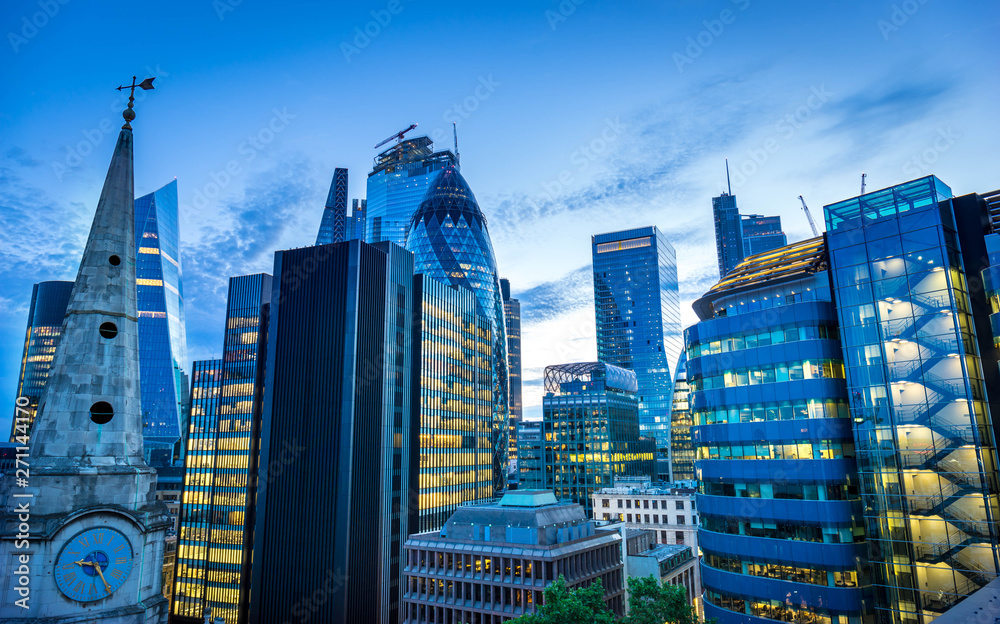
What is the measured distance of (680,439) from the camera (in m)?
176

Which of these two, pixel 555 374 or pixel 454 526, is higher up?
pixel 555 374

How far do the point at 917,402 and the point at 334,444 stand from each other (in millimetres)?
74392

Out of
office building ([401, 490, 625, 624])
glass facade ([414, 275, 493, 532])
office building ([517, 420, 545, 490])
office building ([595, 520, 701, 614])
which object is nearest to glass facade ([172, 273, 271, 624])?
glass facade ([414, 275, 493, 532])

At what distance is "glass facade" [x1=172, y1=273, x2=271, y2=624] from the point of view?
107 metres

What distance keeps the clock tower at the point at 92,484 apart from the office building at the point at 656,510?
10987 centimetres

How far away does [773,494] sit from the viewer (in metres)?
53.8

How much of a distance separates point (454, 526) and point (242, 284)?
71.3 metres

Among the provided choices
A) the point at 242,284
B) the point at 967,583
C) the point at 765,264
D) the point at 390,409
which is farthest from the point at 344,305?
the point at 967,583

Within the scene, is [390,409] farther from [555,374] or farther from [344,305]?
[555,374]

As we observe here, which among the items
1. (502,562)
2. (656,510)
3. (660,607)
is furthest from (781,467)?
(656,510)

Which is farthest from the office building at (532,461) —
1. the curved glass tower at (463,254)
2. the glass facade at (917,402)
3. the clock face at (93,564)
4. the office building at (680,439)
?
the clock face at (93,564)

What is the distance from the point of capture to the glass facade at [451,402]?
362 feet

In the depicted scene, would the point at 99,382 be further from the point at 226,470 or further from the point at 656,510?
the point at 656,510

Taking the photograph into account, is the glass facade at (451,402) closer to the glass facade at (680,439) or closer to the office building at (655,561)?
the office building at (655,561)
